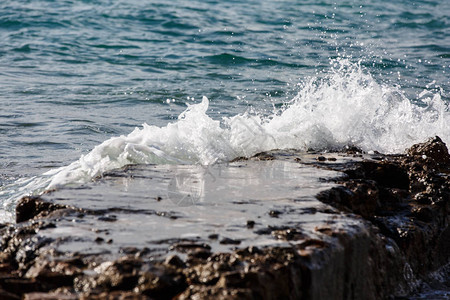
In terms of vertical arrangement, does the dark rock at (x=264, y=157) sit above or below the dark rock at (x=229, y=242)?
below

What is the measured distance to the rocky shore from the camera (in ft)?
7.65

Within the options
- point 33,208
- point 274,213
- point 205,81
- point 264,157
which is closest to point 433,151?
point 264,157

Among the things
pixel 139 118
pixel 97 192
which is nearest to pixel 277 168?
pixel 97 192

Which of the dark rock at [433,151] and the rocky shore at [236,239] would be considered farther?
the dark rock at [433,151]

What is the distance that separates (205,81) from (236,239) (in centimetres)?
698

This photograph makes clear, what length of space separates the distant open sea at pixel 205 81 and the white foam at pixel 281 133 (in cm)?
1

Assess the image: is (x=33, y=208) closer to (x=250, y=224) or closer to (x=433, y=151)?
(x=250, y=224)

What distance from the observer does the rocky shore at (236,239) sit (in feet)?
7.65

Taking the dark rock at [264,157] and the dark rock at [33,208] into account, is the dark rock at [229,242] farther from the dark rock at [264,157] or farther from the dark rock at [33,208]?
the dark rock at [264,157]

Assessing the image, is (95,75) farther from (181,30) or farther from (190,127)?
(190,127)

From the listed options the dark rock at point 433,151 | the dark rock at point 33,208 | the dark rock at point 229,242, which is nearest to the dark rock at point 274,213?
the dark rock at point 229,242

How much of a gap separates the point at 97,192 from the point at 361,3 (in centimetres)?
1594

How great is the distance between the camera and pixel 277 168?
4.02 metres

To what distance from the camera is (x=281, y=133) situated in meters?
5.29
